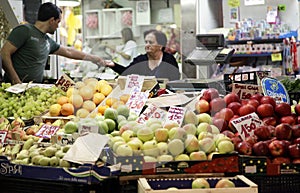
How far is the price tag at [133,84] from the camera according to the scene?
13.6 ft

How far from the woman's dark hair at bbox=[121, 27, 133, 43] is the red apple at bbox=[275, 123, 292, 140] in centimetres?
690

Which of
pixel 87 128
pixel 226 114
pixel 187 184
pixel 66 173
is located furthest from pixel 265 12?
pixel 66 173

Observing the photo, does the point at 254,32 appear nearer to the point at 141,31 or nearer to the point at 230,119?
the point at 141,31

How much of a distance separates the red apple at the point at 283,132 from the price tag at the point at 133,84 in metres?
1.30

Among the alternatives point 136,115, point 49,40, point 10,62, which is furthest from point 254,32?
point 136,115

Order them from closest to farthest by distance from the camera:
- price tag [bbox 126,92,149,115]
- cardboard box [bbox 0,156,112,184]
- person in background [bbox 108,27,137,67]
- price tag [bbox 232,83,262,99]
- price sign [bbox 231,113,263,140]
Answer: cardboard box [bbox 0,156,112,184] → price sign [bbox 231,113,263,140] → price tag [bbox 126,92,149,115] → price tag [bbox 232,83,262,99] → person in background [bbox 108,27,137,67]

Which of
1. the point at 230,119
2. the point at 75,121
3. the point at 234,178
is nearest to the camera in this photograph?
the point at 234,178

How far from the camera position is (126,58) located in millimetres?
9102

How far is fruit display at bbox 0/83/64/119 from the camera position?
14.0 ft

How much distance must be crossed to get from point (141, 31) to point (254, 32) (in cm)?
324

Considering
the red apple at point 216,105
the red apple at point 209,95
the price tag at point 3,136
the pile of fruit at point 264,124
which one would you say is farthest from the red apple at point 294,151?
the price tag at point 3,136

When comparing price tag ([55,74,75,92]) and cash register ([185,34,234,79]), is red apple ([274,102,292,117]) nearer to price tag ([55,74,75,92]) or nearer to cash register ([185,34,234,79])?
price tag ([55,74,75,92])

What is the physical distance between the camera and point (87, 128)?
3.36m

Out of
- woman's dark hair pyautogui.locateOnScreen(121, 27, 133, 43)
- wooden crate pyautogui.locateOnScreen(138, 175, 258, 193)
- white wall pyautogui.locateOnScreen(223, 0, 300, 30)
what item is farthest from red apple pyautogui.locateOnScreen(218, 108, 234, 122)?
woman's dark hair pyautogui.locateOnScreen(121, 27, 133, 43)
